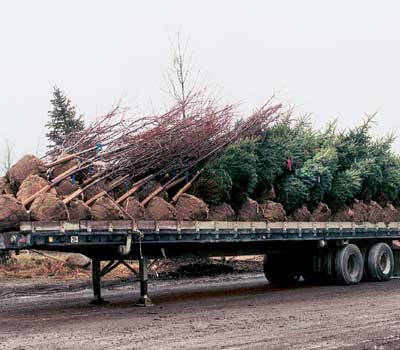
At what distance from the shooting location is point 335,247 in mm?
20641

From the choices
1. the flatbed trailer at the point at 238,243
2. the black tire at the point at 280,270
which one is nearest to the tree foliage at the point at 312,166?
the flatbed trailer at the point at 238,243

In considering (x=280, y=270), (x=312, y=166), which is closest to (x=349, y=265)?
(x=280, y=270)

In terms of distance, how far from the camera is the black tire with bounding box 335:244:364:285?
20.3 m

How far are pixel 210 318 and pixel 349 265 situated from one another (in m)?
8.40

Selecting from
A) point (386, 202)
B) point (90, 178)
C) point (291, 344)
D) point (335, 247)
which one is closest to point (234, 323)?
point (291, 344)

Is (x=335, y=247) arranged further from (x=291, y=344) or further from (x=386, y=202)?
(x=291, y=344)

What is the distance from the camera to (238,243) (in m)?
17.8

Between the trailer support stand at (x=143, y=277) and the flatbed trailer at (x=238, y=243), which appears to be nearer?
the flatbed trailer at (x=238, y=243)

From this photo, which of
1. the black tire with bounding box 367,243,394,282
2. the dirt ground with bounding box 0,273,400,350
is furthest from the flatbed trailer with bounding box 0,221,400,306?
the dirt ground with bounding box 0,273,400,350

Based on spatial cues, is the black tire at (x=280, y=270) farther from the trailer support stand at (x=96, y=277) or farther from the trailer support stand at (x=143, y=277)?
the trailer support stand at (x=143, y=277)

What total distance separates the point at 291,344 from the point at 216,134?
7272 millimetres

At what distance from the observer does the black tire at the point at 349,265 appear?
801 inches

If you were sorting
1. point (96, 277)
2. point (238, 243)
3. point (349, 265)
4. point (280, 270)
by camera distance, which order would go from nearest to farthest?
point (96, 277)
point (238, 243)
point (349, 265)
point (280, 270)

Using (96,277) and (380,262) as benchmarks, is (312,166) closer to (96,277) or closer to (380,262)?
(380,262)
